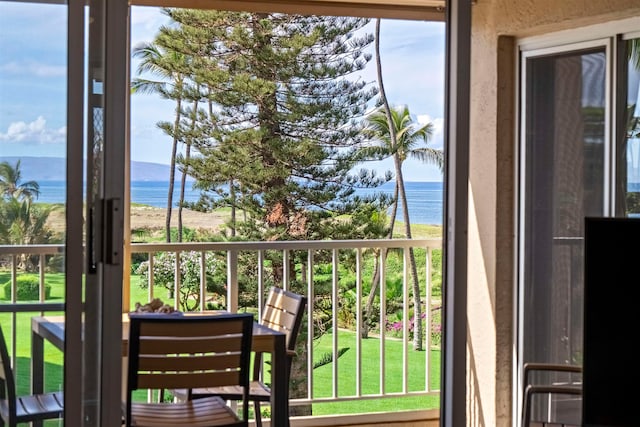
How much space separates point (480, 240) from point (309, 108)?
22.0 feet

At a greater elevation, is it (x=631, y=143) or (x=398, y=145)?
(x=398, y=145)

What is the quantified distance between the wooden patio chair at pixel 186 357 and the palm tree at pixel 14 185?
119 cm

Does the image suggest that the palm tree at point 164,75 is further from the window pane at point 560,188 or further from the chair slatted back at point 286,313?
the window pane at point 560,188

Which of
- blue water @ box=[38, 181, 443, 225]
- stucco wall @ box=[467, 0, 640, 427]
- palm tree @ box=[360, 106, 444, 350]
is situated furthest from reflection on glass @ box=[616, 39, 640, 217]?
palm tree @ box=[360, 106, 444, 350]

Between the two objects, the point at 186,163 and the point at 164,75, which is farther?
the point at 186,163

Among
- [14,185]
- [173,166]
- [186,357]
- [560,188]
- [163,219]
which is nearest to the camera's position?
[14,185]

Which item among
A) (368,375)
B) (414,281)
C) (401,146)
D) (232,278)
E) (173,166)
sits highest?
(401,146)

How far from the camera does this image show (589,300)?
264 centimetres

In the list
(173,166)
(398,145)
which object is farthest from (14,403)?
(398,145)

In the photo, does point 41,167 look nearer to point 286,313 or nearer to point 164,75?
point 286,313

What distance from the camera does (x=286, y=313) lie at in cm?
419

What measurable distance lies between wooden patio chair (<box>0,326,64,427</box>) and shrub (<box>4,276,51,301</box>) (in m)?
0.10

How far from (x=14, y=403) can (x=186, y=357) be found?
4.15 ft

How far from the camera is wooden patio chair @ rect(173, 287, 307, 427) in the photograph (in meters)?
4.05
